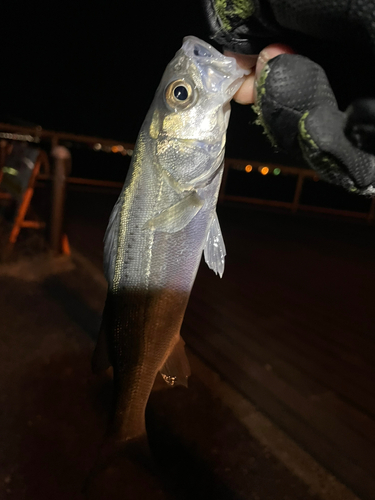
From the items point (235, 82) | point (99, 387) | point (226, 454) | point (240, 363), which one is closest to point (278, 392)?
point (240, 363)

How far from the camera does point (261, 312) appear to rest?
12.5ft

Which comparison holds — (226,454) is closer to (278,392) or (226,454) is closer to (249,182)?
(278,392)

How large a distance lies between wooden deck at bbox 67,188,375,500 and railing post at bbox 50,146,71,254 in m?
0.60

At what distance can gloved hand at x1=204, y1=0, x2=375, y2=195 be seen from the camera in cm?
85

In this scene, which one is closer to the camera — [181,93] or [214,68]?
[214,68]

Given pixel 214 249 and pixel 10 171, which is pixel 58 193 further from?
pixel 214 249

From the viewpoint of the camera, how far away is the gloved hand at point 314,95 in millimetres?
853

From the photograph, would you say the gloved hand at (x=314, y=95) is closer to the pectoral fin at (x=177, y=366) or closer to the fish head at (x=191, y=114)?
the fish head at (x=191, y=114)

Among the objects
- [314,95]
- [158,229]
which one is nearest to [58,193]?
[158,229]

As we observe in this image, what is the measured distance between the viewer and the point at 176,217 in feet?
5.55

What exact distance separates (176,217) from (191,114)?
0.52 meters

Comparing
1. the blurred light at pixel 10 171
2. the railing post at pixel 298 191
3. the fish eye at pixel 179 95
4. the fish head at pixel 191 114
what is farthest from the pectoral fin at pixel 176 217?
the railing post at pixel 298 191

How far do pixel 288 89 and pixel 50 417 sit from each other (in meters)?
2.23

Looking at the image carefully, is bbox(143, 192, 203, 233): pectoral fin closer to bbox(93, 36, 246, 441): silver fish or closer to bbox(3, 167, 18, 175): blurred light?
bbox(93, 36, 246, 441): silver fish
